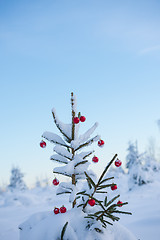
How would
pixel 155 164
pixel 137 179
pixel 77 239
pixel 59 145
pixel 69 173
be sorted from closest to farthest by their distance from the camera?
pixel 77 239
pixel 69 173
pixel 59 145
pixel 137 179
pixel 155 164

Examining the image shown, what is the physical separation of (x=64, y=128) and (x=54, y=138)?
25 centimetres

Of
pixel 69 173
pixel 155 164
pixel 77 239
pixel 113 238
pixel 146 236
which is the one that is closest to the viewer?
pixel 77 239

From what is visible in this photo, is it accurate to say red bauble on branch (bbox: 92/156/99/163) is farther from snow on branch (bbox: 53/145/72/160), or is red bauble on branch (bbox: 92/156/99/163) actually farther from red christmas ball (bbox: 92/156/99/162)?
snow on branch (bbox: 53/145/72/160)

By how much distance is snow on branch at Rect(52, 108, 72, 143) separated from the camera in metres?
3.18

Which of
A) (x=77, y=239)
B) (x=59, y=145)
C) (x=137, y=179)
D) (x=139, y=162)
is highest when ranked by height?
(x=59, y=145)

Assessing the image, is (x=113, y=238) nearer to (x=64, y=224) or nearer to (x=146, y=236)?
(x=64, y=224)

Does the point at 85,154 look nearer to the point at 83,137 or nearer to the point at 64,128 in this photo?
the point at 83,137

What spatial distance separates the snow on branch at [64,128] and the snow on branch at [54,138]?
0.11m

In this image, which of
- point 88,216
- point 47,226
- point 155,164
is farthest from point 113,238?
point 155,164

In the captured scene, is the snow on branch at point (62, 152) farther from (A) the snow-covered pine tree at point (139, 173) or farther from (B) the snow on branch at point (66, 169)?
(A) the snow-covered pine tree at point (139, 173)

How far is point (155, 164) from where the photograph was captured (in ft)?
76.4

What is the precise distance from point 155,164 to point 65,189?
2283cm

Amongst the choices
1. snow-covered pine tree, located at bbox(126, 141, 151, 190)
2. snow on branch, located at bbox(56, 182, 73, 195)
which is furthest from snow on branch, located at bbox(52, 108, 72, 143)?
snow-covered pine tree, located at bbox(126, 141, 151, 190)

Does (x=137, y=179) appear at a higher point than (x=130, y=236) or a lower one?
lower
